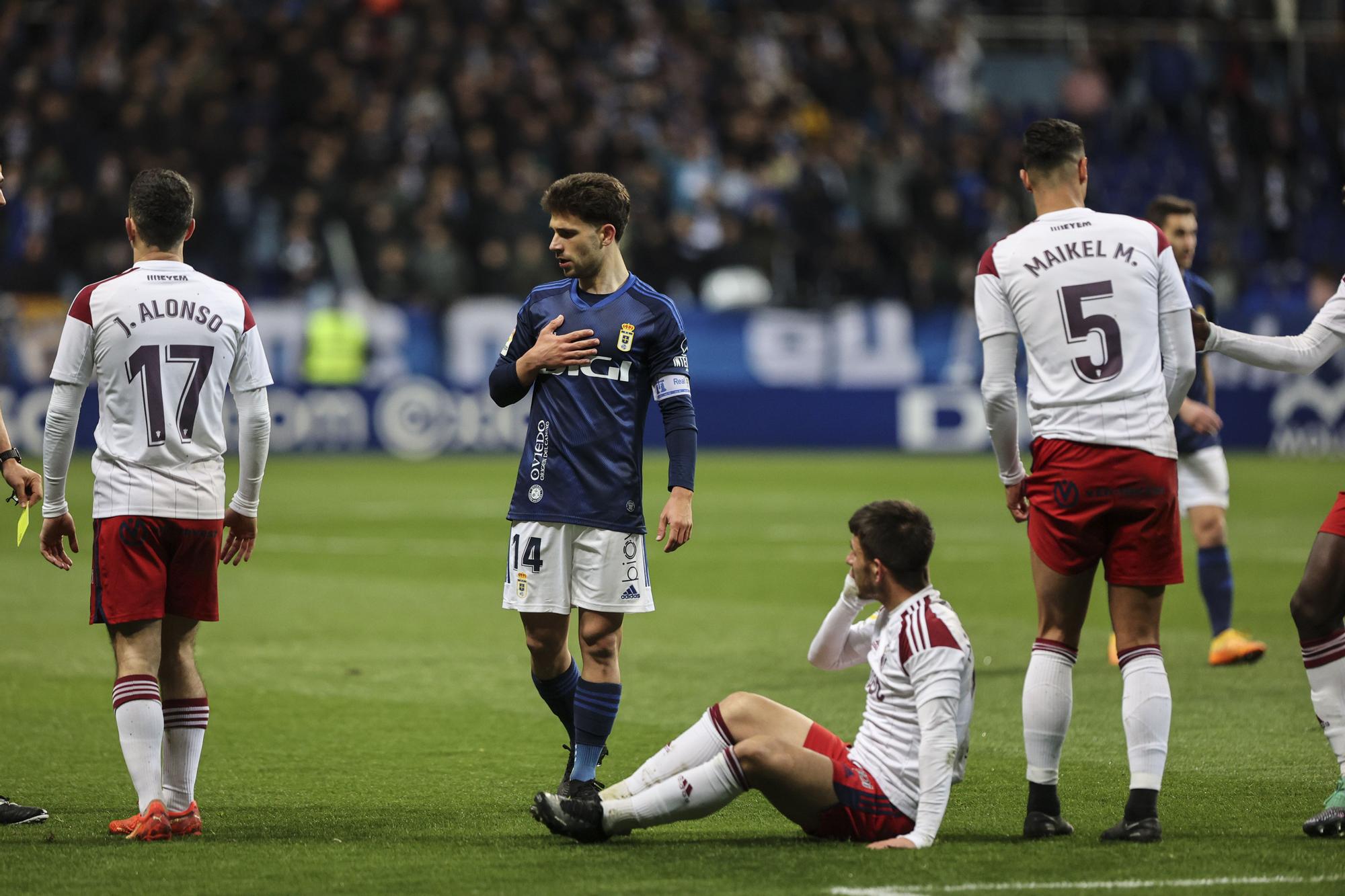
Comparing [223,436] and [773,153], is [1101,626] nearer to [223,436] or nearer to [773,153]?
[223,436]

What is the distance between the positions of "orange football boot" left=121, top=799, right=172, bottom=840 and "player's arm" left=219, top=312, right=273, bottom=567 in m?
0.82

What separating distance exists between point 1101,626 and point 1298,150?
20463mm

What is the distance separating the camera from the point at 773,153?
2688 cm

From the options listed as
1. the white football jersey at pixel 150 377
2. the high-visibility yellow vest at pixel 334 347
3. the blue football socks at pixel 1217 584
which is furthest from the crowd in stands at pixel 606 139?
the white football jersey at pixel 150 377

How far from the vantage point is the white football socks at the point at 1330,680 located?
5891 mm

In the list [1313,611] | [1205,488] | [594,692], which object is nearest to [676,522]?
[594,692]

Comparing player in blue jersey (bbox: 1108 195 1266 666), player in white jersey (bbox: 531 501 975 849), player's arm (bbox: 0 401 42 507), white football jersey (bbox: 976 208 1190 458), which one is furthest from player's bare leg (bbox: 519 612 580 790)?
player in blue jersey (bbox: 1108 195 1266 666)

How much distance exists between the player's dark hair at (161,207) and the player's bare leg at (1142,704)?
315cm

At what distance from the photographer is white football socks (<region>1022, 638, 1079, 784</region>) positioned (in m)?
5.54

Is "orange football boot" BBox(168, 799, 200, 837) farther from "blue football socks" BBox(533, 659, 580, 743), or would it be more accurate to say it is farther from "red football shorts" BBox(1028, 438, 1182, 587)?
"red football shorts" BBox(1028, 438, 1182, 587)

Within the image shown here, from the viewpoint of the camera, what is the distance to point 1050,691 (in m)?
5.55

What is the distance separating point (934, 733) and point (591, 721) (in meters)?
1.28

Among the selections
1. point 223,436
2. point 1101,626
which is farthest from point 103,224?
point 223,436

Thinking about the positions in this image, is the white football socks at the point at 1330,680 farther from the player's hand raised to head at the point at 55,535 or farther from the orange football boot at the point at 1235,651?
the player's hand raised to head at the point at 55,535
